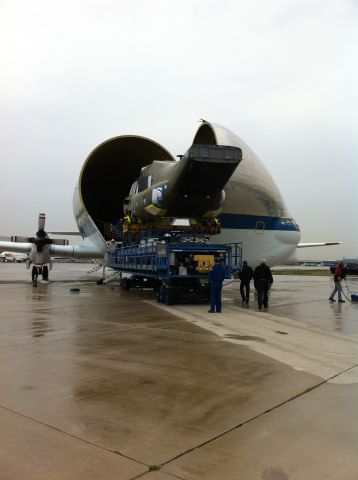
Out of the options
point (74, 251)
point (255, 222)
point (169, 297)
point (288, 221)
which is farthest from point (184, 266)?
point (74, 251)

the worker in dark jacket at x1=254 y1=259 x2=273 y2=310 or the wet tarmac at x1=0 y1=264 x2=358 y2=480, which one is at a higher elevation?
the worker in dark jacket at x1=254 y1=259 x2=273 y2=310

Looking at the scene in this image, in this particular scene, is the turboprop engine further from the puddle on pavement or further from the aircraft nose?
the aircraft nose

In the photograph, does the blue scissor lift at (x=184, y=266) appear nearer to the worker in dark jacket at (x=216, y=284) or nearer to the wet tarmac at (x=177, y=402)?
the worker in dark jacket at (x=216, y=284)

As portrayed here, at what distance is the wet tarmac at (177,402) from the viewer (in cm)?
304

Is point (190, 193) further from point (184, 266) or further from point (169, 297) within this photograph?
point (169, 297)

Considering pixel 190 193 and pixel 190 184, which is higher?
pixel 190 184

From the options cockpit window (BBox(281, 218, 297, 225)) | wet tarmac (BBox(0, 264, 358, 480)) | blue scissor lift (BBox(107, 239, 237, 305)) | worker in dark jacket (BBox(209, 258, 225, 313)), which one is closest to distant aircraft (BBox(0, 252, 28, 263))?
cockpit window (BBox(281, 218, 297, 225))

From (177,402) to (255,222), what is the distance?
1643 cm

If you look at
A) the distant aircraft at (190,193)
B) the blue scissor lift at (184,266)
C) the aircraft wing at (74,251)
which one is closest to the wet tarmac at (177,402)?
the blue scissor lift at (184,266)

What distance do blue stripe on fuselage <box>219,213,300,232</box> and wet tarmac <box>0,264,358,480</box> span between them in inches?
438

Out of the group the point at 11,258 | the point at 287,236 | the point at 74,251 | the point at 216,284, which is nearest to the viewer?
the point at 216,284

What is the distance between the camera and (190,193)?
14.2 m

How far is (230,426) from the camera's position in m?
3.71

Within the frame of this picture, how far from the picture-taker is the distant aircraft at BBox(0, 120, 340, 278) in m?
13.7
